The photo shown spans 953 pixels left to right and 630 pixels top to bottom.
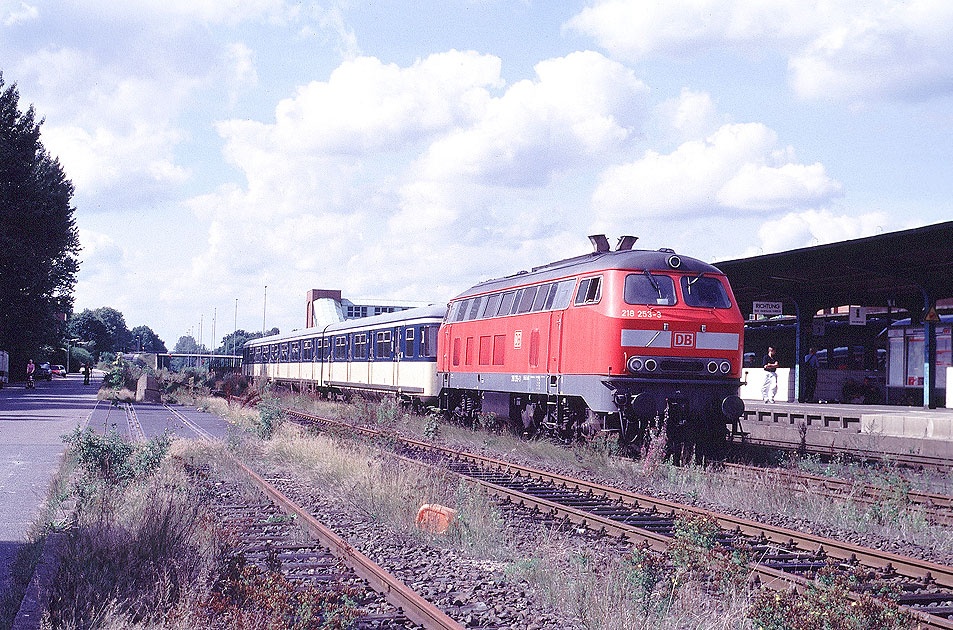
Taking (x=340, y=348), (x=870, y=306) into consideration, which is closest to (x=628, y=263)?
(x=870, y=306)

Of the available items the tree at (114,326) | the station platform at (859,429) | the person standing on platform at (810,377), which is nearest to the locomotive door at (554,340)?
the station platform at (859,429)

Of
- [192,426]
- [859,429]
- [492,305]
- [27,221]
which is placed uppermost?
[27,221]

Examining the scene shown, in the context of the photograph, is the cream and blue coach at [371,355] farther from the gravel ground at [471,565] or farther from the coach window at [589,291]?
the gravel ground at [471,565]

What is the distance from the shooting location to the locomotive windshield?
14031 millimetres

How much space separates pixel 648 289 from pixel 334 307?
9915 cm

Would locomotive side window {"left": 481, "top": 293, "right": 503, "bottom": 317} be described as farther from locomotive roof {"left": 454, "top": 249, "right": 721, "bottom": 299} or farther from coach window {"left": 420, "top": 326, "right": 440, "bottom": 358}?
coach window {"left": 420, "top": 326, "right": 440, "bottom": 358}

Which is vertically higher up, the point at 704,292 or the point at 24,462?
the point at 704,292

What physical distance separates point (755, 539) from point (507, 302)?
9.90 metres

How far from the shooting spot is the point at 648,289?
14164 millimetres

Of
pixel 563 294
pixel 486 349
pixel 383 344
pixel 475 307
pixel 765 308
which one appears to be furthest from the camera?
pixel 383 344

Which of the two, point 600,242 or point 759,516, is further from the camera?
point 600,242

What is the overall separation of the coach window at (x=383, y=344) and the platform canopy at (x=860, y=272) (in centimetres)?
965

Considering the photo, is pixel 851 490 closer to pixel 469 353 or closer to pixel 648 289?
pixel 648 289

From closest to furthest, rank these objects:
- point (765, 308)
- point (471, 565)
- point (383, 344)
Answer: point (471, 565) < point (765, 308) < point (383, 344)
